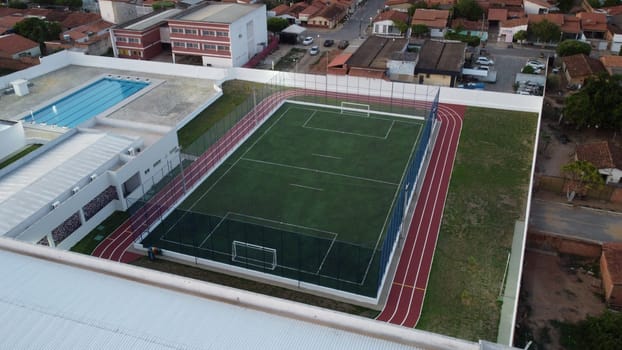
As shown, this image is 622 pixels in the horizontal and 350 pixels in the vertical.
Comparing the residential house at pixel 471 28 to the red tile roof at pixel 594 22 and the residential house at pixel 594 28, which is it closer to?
the residential house at pixel 594 28

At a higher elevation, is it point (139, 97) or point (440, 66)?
point (440, 66)

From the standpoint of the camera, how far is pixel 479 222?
2294 centimetres

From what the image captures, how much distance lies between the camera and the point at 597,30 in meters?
48.1

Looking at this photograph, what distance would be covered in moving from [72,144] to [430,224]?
17.9 m

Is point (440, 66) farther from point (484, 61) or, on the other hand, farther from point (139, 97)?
point (139, 97)

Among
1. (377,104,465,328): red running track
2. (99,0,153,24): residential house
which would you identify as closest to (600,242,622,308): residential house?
(377,104,465,328): red running track

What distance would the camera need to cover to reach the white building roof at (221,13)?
141 ft

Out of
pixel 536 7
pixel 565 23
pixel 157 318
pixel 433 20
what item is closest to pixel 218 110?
pixel 157 318

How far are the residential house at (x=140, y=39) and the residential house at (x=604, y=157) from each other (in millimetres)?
33705

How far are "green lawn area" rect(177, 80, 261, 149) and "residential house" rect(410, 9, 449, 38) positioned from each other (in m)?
20.6

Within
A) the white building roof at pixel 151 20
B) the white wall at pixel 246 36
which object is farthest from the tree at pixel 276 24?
the white building roof at pixel 151 20

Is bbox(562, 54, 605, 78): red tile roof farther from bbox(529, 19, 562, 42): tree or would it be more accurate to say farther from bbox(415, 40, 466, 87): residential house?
bbox(415, 40, 466, 87): residential house

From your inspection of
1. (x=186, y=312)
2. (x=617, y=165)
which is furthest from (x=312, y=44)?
(x=186, y=312)

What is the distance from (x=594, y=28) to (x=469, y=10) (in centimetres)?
1156
